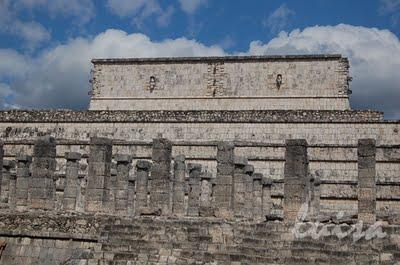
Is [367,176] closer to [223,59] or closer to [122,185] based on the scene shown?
[122,185]

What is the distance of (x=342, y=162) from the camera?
84.5 feet

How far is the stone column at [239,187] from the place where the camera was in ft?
60.7

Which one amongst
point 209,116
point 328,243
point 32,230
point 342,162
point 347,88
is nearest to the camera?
point 328,243

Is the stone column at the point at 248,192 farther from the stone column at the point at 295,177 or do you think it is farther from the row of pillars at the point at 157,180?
the stone column at the point at 295,177

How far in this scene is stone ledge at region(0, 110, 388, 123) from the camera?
26.7 metres

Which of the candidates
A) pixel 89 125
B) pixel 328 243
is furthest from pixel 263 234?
pixel 89 125

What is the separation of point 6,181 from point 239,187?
726 cm

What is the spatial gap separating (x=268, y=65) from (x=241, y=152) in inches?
313

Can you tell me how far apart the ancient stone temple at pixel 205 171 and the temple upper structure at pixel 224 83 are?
57mm

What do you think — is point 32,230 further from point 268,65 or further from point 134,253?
point 268,65

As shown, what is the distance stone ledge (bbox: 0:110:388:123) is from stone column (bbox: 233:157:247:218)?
854 centimetres

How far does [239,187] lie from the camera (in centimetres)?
1873

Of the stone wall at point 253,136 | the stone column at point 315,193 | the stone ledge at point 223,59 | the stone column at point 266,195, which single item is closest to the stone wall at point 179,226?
the stone column at point 266,195

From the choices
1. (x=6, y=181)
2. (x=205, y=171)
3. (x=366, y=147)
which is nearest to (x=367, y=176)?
(x=366, y=147)
